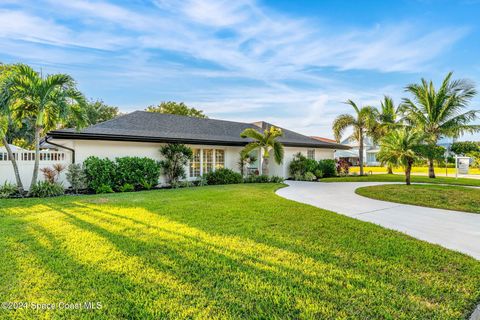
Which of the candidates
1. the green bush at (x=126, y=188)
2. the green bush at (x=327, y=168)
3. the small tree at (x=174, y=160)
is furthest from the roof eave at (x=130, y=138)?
the green bush at (x=327, y=168)

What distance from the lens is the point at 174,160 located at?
13.6 metres

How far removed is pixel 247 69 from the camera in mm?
15883

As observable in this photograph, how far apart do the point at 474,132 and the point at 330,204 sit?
1708 cm

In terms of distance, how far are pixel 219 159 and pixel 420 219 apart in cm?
1162

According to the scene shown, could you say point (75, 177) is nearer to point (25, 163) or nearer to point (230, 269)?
point (25, 163)

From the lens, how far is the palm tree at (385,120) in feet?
71.1

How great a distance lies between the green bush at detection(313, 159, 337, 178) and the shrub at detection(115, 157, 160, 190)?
12577mm

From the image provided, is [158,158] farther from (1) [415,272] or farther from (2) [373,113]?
(2) [373,113]

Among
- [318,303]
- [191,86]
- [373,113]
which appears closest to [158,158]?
[191,86]

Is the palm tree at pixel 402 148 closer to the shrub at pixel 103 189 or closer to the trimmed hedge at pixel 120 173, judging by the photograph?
the trimmed hedge at pixel 120 173

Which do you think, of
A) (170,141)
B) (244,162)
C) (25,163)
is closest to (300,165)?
(244,162)

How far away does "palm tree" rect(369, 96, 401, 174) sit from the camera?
71.1ft

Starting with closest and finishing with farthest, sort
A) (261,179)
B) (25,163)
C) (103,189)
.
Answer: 1. (25,163)
2. (103,189)
3. (261,179)

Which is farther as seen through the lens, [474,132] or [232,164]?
[474,132]
